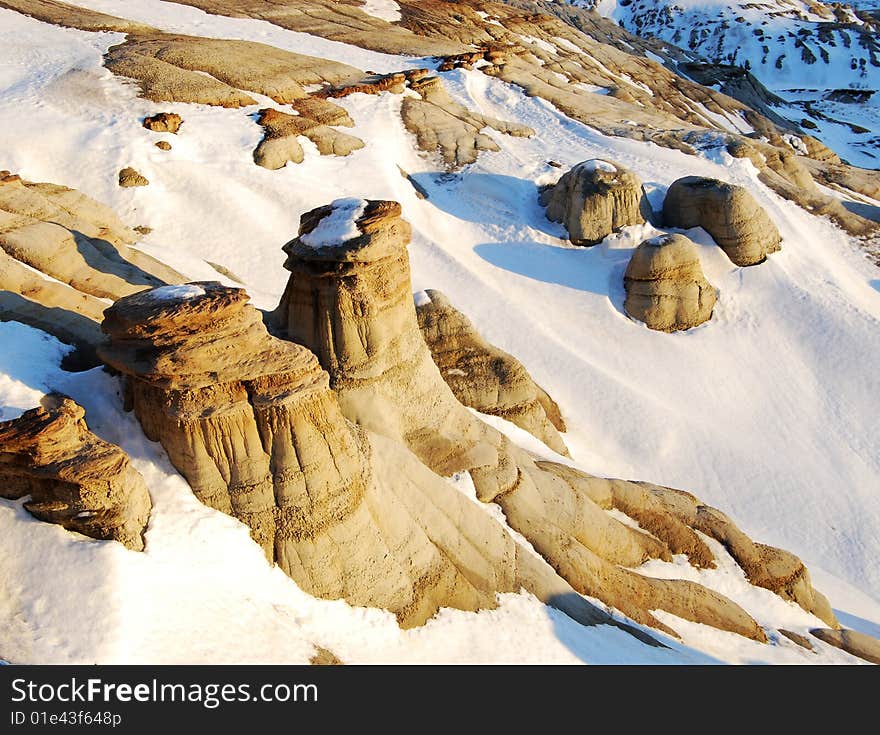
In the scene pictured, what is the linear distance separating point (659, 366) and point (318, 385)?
19548 millimetres

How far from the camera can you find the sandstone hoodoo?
12.9 m

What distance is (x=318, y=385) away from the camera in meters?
10.4

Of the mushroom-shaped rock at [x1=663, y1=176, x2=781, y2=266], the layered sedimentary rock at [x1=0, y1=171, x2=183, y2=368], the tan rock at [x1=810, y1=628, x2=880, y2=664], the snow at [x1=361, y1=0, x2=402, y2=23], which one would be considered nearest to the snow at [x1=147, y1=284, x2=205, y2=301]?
the layered sedimentary rock at [x1=0, y1=171, x2=183, y2=368]

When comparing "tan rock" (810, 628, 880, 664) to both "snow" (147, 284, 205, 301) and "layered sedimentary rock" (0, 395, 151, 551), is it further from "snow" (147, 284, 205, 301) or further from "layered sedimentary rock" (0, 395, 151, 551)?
"snow" (147, 284, 205, 301)

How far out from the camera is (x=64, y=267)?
50.8ft

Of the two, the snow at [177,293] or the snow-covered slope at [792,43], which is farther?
the snow-covered slope at [792,43]

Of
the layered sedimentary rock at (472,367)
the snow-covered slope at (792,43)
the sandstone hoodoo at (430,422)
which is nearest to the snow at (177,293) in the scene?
the sandstone hoodoo at (430,422)

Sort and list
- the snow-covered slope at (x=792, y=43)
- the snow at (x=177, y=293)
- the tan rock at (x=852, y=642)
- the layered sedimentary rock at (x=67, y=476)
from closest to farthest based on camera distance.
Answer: the layered sedimentary rock at (x=67, y=476) < the snow at (x=177, y=293) < the tan rock at (x=852, y=642) < the snow-covered slope at (x=792, y=43)

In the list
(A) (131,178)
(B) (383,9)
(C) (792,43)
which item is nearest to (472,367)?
(A) (131,178)

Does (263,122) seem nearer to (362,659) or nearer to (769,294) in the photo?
(769,294)

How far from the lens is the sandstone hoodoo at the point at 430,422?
12.9 metres

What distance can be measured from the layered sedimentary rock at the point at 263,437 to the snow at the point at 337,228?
2658mm

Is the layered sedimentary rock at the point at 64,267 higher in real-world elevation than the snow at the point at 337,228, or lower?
lower

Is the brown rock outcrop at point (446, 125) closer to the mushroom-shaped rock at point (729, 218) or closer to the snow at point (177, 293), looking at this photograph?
the mushroom-shaped rock at point (729, 218)
